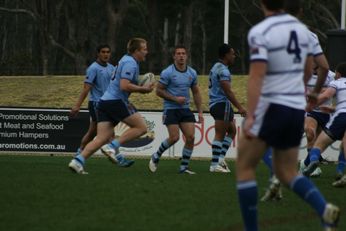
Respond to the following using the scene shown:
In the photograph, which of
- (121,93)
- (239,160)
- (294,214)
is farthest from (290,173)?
(121,93)

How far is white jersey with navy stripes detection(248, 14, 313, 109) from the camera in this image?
7.66 m

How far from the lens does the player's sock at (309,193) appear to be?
7.91 meters

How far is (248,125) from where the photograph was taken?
24.8 feet

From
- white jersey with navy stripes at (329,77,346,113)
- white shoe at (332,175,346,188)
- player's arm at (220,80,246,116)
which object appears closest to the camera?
white shoe at (332,175,346,188)

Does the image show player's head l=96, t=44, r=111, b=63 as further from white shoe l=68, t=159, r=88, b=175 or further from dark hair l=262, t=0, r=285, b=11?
dark hair l=262, t=0, r=285, b=11

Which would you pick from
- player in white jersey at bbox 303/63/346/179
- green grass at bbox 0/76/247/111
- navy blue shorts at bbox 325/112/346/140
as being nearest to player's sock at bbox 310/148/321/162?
player in white jersey at bbox 303/63/346/179

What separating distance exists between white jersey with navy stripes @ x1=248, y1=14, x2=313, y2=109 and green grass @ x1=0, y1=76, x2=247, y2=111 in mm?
21236

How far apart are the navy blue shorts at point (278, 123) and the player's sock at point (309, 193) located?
413 mm

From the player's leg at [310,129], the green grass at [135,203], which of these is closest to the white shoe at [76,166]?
the green grass at [135,203]

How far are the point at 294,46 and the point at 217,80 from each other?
7918 mm

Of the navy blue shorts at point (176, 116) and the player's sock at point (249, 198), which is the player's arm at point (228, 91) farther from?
the player's sock at point (249, 198)

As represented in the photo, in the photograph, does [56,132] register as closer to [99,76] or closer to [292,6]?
[99,76]

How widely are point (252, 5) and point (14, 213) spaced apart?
4508 centimetres

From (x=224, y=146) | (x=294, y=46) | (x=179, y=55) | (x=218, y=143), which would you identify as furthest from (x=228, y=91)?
(x=294, y=46)
